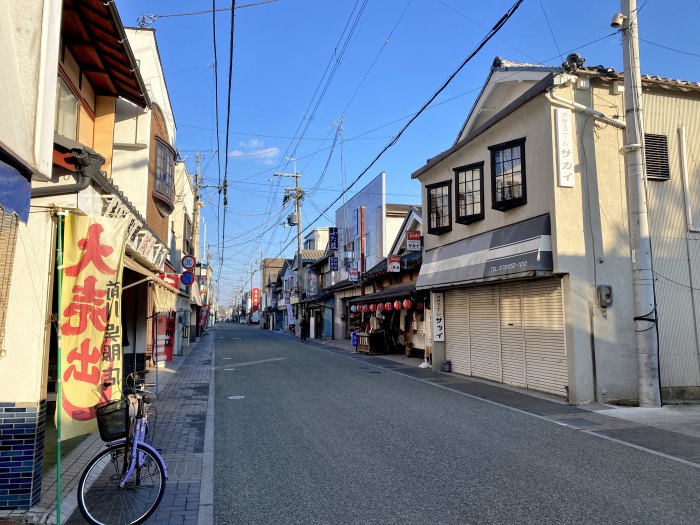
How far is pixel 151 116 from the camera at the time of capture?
14188 millimetres

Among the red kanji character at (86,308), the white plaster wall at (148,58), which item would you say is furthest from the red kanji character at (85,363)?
the white plaster wall at (148,58)

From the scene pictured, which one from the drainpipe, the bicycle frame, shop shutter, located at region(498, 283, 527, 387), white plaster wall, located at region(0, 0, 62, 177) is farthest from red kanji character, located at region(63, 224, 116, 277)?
shop shutter, located at region(498, 283, 527, 387)

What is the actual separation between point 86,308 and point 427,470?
4512 millimetres

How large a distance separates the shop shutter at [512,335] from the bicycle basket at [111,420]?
11.0 metres

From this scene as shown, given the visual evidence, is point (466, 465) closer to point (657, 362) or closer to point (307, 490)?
point (307, 490)

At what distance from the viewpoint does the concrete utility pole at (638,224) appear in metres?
10.7

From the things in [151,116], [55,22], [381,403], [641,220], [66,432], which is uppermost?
[151,116]

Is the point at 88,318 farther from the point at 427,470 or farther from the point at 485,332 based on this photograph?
the point at 485,332

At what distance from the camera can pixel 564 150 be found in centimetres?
1179

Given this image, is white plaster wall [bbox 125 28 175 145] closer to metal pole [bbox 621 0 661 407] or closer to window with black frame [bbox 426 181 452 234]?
window with black frame [bbox 426 181 452 234]

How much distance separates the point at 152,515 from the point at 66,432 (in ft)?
3.95

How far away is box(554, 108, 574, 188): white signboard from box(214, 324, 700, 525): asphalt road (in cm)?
552

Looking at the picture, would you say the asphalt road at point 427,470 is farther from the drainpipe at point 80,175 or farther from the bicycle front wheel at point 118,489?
the drainpipe at point 80,175

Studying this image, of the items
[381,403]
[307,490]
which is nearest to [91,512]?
[307,490]
